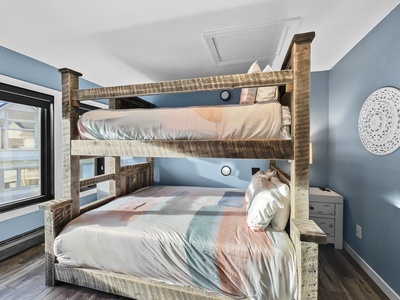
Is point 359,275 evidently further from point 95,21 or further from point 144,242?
point 95,21

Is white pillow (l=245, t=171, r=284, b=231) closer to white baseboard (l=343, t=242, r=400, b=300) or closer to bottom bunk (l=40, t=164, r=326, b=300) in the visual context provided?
bottom bunk (l=40, t=164, r=326, b=300)

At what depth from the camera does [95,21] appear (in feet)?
5.16

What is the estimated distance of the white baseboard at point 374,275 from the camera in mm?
1511

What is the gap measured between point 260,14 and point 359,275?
253 cm

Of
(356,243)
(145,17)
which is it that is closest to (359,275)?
(356,243)

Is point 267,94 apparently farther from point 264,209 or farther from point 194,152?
point 264,209

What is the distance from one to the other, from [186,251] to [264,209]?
2.02 feet

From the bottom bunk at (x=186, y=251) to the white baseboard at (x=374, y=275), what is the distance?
1.10 metres

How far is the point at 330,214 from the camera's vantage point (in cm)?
224

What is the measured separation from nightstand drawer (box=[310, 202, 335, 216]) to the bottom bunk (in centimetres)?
103

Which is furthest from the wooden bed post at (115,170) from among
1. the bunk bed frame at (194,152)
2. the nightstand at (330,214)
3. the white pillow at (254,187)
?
the nightstand at (330,214)

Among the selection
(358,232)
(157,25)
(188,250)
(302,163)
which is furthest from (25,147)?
(358,232)

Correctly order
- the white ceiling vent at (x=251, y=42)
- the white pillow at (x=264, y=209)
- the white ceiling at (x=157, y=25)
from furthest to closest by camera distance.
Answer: the white ceiling vent at (x=251, y=42) → the white ceiling at (x=157, y=25) → the white pillow at (x=264, y=209)

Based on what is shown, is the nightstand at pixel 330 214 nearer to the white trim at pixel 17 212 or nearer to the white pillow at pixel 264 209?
the white pillow at pixel 264 209
